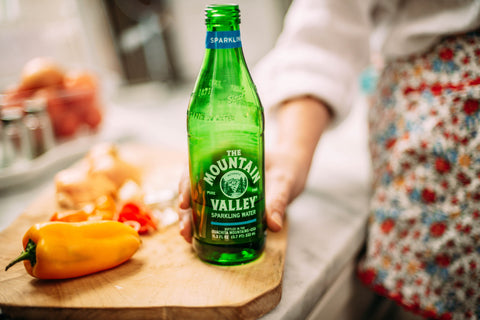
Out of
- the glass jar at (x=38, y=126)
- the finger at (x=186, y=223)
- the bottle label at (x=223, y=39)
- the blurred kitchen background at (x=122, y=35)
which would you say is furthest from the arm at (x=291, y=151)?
the blurred kitchen background at (x=122, y=35)

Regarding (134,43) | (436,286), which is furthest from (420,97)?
(134,43)

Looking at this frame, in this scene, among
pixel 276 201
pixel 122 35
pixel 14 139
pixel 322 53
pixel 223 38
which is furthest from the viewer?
pixel 122 35

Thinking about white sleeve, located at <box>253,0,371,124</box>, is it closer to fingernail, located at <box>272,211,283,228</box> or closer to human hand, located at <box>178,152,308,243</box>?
human hand, located at <box>178,152,308,243</box>

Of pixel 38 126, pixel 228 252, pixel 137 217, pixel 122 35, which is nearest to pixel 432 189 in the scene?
pixel 228 252

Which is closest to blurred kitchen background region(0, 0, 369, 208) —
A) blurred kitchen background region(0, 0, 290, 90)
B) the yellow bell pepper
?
blurred kitchen background region(0, 0, 290, 90)

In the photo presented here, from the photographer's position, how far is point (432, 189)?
627 mm

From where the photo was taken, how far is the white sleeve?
2.29ft

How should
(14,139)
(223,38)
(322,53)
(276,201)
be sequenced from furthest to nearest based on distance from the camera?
(14,139), (322,53), (276,201), (223,38)

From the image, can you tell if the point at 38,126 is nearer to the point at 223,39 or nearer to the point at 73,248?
the point at 73,248

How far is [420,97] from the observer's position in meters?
0.65

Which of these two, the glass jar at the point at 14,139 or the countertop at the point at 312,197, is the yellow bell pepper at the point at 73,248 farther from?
the glass jar at the point at 14,139

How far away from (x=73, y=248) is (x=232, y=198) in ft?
0.69

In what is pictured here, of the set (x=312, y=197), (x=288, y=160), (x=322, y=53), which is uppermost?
(x=322, y=53)

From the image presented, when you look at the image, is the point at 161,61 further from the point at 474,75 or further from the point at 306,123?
the point at 474,75
